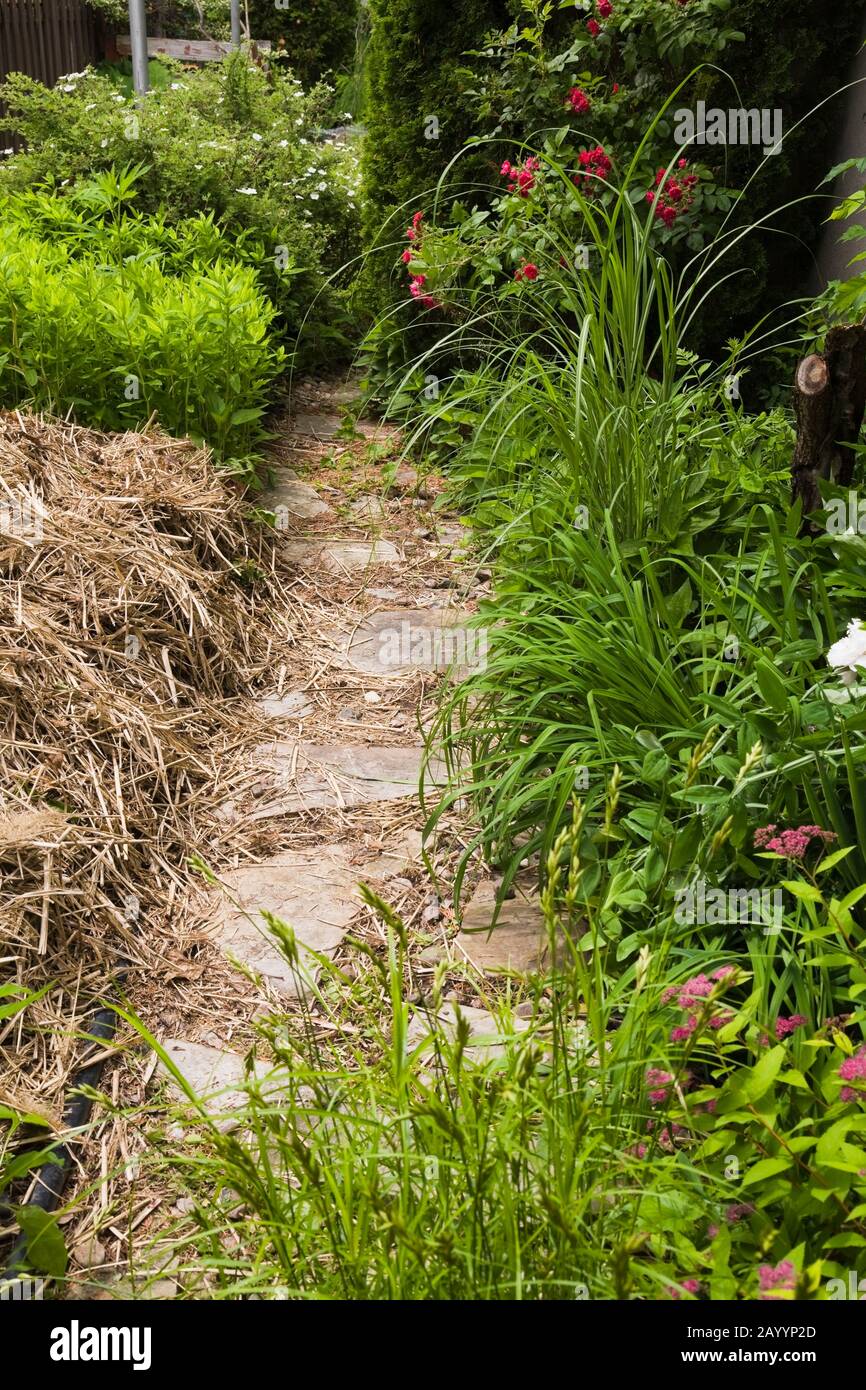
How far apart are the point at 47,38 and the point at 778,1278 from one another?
1256cm

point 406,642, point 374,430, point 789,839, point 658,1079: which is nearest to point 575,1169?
point 658,1079

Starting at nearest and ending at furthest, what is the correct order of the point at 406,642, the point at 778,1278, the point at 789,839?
1. the point at 778,1278
2. the point at 789,839
3. the point at 406,642

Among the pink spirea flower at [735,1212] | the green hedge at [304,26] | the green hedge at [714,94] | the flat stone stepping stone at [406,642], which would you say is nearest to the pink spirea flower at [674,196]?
the green hedge at [714,94]

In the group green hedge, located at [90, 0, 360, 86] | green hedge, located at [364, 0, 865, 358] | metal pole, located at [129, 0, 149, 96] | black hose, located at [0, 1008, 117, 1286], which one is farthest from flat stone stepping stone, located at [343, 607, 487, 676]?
green hedge, located at [90, 0, 360, 86]

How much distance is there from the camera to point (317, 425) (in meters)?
5.61

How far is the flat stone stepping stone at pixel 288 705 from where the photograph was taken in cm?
346

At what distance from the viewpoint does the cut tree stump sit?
102 inches

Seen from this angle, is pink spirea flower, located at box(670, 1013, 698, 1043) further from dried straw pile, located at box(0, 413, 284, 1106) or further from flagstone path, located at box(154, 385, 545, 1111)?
dried straw pile, located at box(0, 413, 284, 1106)

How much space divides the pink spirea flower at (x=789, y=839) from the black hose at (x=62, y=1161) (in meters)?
1.07

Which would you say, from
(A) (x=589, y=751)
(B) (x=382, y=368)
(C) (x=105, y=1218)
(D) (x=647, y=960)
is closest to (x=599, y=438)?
(A) (x=589, y=751)

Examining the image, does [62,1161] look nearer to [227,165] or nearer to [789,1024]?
[789,1024]

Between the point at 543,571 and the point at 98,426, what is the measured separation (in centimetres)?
198
